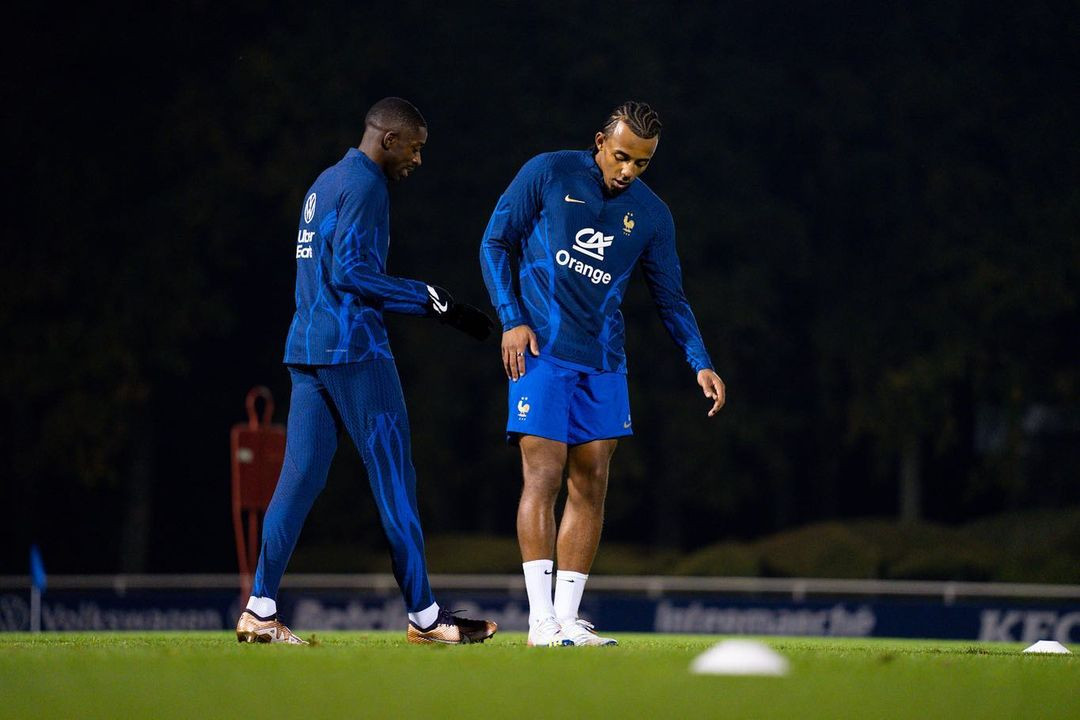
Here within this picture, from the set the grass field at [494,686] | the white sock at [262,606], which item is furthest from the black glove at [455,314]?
the grass field at [494,686]

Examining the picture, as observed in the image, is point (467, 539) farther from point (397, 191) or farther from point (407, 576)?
point (407, 576)

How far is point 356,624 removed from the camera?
21656 millimetres

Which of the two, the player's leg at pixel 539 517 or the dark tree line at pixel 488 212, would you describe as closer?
the player's leg at pixel 539 517

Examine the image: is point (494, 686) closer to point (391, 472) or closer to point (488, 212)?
point (391, 472)

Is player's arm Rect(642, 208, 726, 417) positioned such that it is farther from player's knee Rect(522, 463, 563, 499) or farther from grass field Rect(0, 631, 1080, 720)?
grass field Rect(0, 631, 1080, 720)

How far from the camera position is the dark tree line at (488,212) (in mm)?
29516

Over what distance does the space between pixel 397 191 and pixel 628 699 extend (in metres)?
26.9

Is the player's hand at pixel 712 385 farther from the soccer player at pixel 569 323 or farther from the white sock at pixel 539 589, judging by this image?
the white sock at pixel 539 589

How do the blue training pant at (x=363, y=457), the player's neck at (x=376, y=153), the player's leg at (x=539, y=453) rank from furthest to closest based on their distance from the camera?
1. the player's neck at (x=376, y=153)
2. the player's leg at (x=539, y=453)
3. the blue training pant at (x=363, y=457)

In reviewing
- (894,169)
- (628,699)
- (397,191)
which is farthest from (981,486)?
(628,699)

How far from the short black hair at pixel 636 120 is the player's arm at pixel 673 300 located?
53 centimetres

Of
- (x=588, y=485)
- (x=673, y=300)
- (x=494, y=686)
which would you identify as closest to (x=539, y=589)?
(x=588, y=485)

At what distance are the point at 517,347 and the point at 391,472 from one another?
2.44 feet

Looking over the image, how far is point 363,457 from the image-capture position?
23.5 feet
